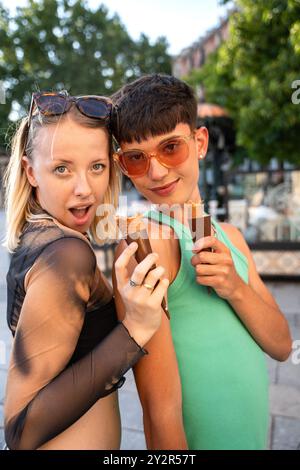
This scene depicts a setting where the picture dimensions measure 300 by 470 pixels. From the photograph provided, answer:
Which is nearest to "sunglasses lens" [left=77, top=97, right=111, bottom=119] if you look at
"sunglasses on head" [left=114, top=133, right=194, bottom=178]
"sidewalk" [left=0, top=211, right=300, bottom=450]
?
"sunglasses on head" [left=114, top=133, right=194, bottom=178]

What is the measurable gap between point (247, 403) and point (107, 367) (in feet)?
1.89

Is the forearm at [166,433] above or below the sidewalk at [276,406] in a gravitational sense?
above

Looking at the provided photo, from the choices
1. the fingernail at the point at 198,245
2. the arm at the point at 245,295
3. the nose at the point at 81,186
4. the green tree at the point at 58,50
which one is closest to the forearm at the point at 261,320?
the arm at the point at 245,295

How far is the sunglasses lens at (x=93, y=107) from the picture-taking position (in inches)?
46.5

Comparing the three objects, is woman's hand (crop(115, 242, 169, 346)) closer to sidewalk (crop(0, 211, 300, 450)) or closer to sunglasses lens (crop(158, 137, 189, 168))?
sunglasses lens (crop(158, 137, 189, 168))

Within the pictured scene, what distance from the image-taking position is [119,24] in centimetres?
3195

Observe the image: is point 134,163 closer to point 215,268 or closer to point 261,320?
point 215,268

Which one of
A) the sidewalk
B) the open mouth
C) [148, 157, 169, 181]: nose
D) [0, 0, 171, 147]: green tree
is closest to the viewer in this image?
the open mouth

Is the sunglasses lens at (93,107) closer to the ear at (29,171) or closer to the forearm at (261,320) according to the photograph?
the ear at (29,171)

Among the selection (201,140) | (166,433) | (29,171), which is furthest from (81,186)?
(166,433)

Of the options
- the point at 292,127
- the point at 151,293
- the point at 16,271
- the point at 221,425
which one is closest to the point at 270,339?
the point at 221,425

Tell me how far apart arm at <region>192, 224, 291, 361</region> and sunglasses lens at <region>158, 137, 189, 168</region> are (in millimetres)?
332

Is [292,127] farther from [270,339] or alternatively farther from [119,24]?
[119,24]

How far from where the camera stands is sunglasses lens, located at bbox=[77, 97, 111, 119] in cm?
118
